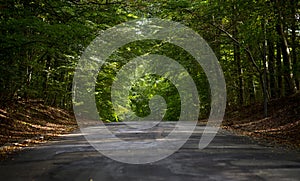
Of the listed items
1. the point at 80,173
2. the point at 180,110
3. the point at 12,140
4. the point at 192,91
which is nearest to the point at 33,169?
the point at 80,173

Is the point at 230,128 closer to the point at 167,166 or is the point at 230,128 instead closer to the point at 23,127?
the point at 23,127

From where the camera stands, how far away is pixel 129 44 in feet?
98.1

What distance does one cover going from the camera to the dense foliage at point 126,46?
13055 mm

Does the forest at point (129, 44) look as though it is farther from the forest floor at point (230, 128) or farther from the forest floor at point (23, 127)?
the forest floor at point (23, 127)

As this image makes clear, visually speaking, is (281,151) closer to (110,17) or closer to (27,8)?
(110,17)

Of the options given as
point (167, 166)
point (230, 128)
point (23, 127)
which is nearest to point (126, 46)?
point (230, 128)

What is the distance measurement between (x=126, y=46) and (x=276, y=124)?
14.3 meters

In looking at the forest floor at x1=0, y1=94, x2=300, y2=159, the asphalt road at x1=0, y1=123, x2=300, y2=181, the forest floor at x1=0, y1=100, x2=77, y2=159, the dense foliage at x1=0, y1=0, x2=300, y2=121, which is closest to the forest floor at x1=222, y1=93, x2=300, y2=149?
the forest floor at x1=0, y1=94, x2=300, y2=159

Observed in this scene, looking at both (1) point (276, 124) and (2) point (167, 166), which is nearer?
(2) point (167, 166)

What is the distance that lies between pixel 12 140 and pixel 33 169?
574 cm

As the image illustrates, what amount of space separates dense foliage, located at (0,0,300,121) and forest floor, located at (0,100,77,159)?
102 cm

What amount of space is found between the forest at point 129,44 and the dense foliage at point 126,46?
0.03 meters

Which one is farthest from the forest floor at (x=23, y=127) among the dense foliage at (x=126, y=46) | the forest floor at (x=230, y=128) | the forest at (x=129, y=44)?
the dense foliage at (x=126, y=46)

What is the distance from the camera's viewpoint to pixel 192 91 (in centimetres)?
4250
